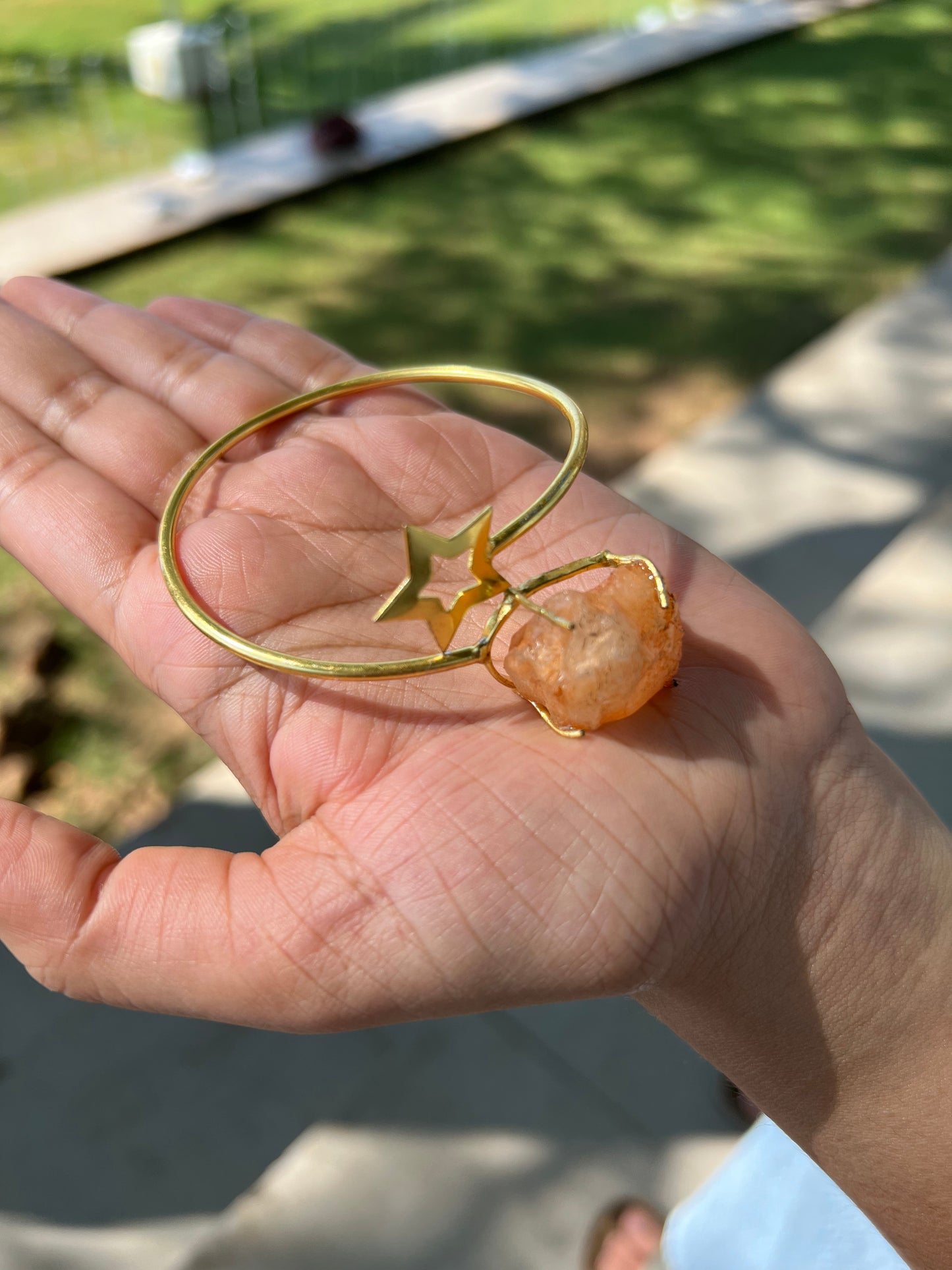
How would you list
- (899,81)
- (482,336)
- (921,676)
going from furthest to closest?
(899,81)
(482,336)
(921,676)

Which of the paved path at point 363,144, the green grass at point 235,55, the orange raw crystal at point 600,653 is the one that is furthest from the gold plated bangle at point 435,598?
the green grass at point 235,55

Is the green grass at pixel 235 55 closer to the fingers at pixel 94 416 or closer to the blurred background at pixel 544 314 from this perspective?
the blurred background at pixel 544 314

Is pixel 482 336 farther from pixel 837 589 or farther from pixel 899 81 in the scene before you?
pixel 899 81

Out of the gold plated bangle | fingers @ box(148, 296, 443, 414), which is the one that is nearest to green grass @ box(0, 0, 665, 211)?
fingers @ box(148, 296, 443, 414)

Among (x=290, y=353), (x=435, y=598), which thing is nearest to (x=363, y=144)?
(x=290, y=353)

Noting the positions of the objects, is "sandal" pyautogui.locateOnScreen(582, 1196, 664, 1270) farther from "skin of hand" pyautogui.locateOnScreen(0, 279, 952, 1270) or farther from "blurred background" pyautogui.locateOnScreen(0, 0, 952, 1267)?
"skin of hand" pyautogui.locateOnScreen(0, 279, 952, 1270)

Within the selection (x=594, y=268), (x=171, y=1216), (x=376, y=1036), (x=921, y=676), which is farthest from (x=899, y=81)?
(x=171, y=1216)

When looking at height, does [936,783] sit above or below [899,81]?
below

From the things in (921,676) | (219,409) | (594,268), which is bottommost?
(921,676)
